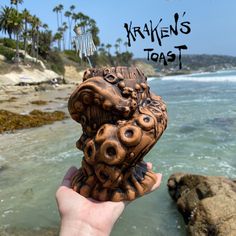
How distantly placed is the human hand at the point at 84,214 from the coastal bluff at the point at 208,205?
6.50 ft

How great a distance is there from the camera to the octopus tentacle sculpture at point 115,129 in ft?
8.57

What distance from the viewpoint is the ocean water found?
5434mm

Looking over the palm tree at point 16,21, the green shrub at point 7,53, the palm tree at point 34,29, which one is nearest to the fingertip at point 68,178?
the green shrub at point 7,53

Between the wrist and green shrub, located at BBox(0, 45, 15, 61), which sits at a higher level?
green shrub, located at BBox(0, 45, 15, 61)

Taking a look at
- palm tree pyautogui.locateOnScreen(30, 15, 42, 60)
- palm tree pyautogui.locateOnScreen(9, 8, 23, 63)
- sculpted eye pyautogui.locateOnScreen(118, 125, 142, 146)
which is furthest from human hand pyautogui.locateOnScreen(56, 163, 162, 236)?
palm tree pyautogui.locateOnScreen(30, 15, 42, 60)

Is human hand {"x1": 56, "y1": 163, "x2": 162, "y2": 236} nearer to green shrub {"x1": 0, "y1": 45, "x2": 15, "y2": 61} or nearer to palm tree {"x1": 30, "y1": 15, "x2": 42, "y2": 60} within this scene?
green shrub {"x1": 0, "y1": 45, "x2": 15, "y2": 61}

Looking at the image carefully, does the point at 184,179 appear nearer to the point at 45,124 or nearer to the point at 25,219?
the point at 25,219

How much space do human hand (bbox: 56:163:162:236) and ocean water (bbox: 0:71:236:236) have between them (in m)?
2.68

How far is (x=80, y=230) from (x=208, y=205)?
8.43 ft

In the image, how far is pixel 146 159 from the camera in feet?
28.3

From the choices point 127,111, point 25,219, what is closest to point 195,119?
point 25,219

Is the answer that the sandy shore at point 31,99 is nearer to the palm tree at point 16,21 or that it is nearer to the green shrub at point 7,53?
the green shrub at point 7,53

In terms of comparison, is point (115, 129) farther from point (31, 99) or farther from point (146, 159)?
point (31, 99)

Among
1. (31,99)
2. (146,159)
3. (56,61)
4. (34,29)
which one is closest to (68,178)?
(146,159)
